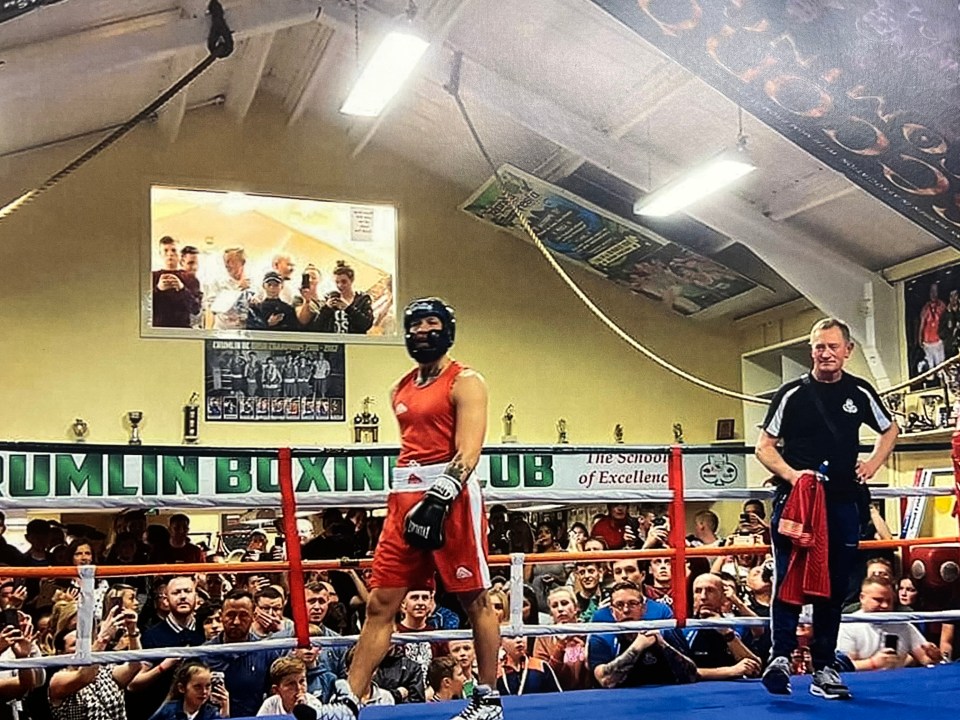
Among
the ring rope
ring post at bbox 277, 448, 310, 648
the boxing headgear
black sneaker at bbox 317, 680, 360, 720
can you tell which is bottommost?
black sneaker at bbox 317, 680, 360, 720

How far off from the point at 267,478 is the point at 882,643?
8.76 feet

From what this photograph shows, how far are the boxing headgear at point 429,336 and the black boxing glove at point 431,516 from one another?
30 cm

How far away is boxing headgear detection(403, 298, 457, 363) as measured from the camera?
2.34m

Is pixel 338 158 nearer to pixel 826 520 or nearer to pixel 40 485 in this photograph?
pixel 40 485

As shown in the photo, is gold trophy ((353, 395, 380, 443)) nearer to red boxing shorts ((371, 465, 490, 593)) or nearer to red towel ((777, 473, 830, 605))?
red towel ((777, 473, 830, 605))

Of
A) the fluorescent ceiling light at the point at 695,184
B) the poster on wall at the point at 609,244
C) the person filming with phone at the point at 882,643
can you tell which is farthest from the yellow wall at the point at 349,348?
the person filming with phone at the point at 882,643

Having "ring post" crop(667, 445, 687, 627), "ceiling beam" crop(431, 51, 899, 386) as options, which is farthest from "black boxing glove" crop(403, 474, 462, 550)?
"ceiling beam" crop(431, 51, 899, 386)

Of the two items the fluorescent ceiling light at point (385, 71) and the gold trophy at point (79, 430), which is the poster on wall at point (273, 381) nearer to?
the gold trophy at point (79, 430)

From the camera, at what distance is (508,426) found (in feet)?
28.1

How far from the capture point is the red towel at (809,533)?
2.67 m

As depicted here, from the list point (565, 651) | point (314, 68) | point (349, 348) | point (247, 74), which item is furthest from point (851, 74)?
point (349, 348)

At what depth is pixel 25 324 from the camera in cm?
762

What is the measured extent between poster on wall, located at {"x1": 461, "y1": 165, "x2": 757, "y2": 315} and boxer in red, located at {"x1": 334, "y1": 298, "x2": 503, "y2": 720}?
5.59 m

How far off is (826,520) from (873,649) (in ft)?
4.06
